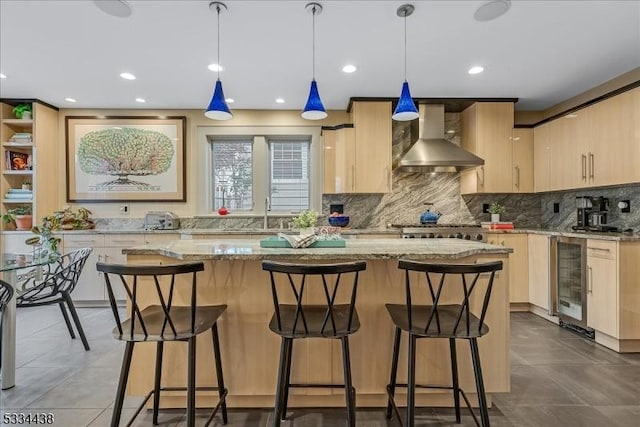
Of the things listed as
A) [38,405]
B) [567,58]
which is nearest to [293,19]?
[567,58]

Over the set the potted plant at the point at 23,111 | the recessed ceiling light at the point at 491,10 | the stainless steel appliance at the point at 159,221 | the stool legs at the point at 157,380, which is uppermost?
the recessed ceiling light at the point at 491,10

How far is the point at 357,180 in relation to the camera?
4203mm

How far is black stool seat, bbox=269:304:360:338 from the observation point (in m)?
1.56

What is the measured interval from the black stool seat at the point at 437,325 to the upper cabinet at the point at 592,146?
8.57ft

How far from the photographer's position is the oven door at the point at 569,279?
3182mm

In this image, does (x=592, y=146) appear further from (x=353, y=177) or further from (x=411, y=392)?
(x=411, y=392)

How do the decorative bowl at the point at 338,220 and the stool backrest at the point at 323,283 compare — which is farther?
the decorative bowl at the point at 338,220

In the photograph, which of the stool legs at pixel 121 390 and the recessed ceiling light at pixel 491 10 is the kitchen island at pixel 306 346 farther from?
the recessed ceiling light at pixel 491 10

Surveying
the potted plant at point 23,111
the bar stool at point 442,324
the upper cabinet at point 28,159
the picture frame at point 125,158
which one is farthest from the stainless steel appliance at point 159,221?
the bar stool at point 442,324

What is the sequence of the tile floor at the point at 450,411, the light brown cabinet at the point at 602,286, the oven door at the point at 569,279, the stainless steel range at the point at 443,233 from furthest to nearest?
1. the stainless steel range at the point at 443,233
2. the oven door at the point at 569,279
3. the light brown cabinet at the point at 602,286
4. the tile floor at the point at 450,411

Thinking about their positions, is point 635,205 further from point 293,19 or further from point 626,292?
point 293,19

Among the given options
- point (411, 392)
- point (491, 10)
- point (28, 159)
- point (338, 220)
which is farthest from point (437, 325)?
point (28, 159)

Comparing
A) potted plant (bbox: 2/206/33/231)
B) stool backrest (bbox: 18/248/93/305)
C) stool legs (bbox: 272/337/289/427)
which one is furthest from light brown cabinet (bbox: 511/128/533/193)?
potted plant (bbox: 2/206/33/231)

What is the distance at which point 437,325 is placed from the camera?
1.60 metres
